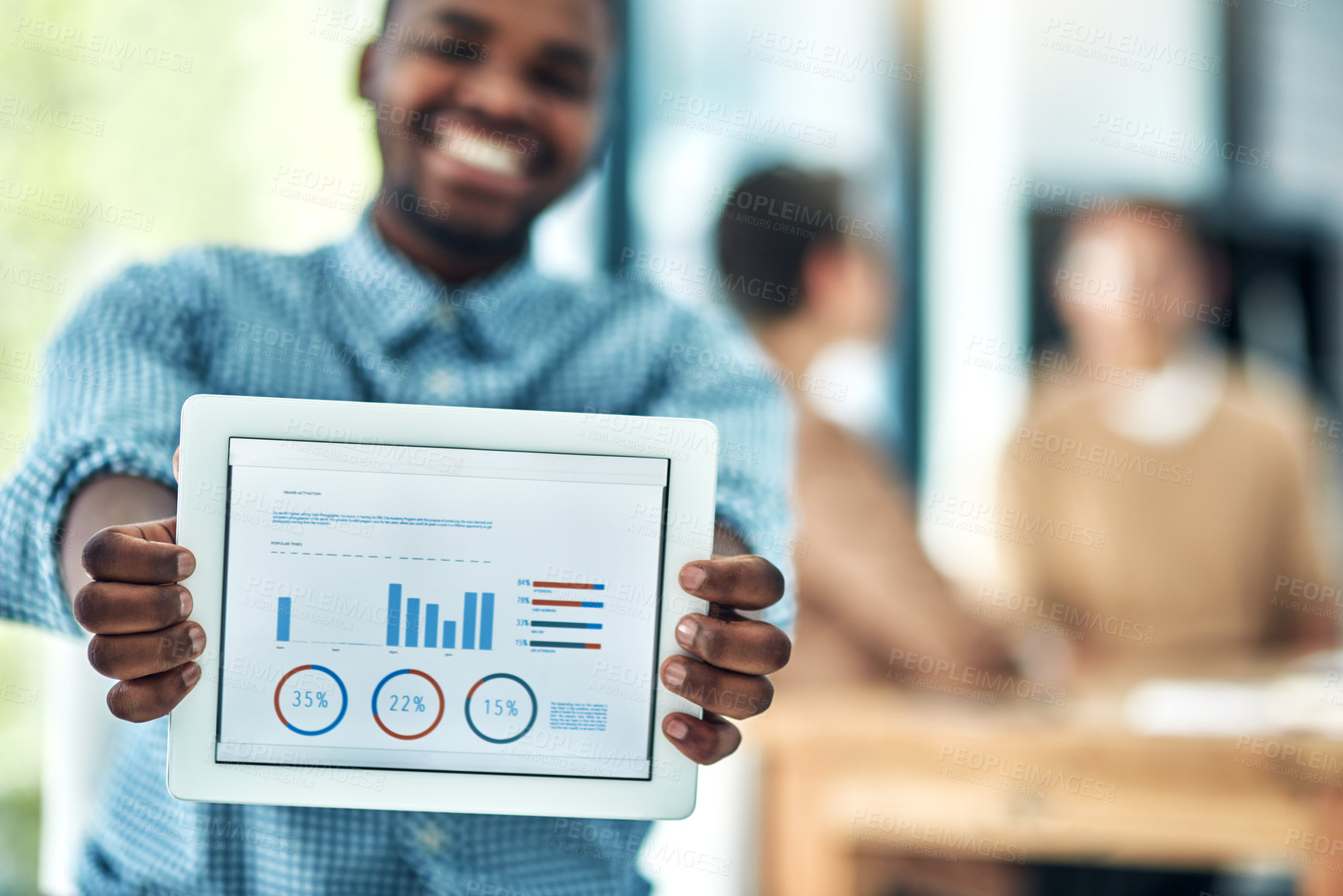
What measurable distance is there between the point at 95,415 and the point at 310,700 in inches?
10.3

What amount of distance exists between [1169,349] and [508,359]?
5.47ft

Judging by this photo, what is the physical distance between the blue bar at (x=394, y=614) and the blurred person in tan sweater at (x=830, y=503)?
3.91 feet

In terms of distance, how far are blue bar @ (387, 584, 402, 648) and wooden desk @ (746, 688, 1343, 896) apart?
1.03 metres

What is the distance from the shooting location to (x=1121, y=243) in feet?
7.06

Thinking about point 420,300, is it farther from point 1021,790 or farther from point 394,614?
point 1021,790

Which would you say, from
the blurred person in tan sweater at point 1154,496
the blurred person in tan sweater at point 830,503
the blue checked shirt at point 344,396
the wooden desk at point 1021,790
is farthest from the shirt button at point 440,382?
the blurred person in tan sweater at point 1154,496

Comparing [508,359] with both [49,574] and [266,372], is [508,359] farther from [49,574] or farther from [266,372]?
[49,574]

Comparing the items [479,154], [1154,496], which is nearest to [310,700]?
[479,154]

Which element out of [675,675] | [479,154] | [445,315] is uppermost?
[479,154]

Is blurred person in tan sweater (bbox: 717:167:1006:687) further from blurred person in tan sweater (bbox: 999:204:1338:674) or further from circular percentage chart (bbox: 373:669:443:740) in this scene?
circular percentage chart (bbox: 373:669:443:740)

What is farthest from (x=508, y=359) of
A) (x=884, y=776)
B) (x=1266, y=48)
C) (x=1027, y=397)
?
(x=1266, y=48)

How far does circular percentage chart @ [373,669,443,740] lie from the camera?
0.66 metres

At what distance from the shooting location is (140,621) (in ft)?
2.03

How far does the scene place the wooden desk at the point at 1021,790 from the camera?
1479 millimetres
